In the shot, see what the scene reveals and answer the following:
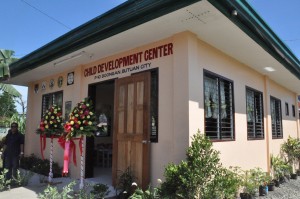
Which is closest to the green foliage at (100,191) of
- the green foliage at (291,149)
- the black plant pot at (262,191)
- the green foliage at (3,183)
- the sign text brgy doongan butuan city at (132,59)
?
the green foliage at (3,183)

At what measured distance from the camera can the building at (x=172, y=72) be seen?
17.0 ft

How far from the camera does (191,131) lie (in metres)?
5.33

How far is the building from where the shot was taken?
5179 mm

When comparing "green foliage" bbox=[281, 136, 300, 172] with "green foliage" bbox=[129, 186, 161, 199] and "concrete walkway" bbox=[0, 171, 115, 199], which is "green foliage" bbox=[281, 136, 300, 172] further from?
"green foliage" bbox=[129, 186, 161, 199]

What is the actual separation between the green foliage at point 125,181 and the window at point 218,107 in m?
1.86

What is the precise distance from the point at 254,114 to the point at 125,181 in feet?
15.6

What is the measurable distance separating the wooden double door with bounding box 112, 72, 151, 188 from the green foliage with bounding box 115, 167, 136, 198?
9 centimetres

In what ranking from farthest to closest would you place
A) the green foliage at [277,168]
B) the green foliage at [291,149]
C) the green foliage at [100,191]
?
the green foliage at [291,149] < the green foliage at [277,168] < the green foliage at [100,191]

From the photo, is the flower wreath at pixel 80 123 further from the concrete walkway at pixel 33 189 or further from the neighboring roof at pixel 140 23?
the neighboring roof at pixel 140 23

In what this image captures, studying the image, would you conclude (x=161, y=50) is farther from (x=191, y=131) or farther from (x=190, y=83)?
(x=191, y=131)

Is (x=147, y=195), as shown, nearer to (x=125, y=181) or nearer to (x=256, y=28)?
(x=125, y=181)

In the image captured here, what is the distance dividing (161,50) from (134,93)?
1117 mm

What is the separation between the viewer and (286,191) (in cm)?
768

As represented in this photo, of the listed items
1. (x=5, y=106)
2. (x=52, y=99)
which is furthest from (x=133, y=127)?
(x=5, y=106)
